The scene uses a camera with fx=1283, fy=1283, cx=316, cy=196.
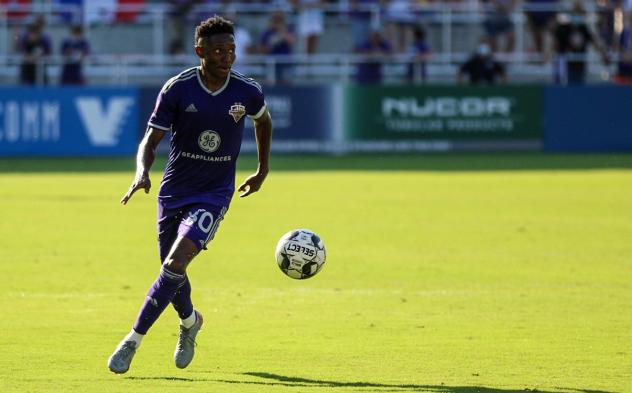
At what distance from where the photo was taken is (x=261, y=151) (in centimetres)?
931

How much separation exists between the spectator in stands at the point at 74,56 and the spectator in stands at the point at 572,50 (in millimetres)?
12061

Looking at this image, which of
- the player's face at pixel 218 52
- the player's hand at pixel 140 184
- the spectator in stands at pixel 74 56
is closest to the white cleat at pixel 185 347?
the player's hand at pixel 140 184

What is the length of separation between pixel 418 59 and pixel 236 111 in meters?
24.4

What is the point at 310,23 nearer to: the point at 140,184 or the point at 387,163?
the point at 387,163

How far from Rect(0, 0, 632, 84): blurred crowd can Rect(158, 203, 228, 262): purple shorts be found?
2370 centimetres

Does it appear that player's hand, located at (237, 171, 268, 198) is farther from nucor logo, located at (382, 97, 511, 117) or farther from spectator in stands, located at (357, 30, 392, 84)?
spectator in stands, located at (357, 30, 392, 84)

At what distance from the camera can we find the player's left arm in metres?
9.20

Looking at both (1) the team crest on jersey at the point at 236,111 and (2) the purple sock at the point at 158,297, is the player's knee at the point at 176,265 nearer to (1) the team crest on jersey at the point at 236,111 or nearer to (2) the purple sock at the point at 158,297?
(2) the purple sock at the point at 158,297

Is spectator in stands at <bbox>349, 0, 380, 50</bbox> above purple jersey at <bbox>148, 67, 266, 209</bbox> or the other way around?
above

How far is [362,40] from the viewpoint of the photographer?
34750 millimetres

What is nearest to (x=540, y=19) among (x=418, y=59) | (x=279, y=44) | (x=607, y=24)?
(x=607, y=24)

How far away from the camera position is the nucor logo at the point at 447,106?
104ft

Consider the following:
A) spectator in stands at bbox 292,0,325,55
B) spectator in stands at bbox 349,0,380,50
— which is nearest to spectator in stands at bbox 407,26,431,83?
spectator in stands at bbox 349,0,380,50

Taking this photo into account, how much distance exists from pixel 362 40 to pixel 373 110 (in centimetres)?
383
